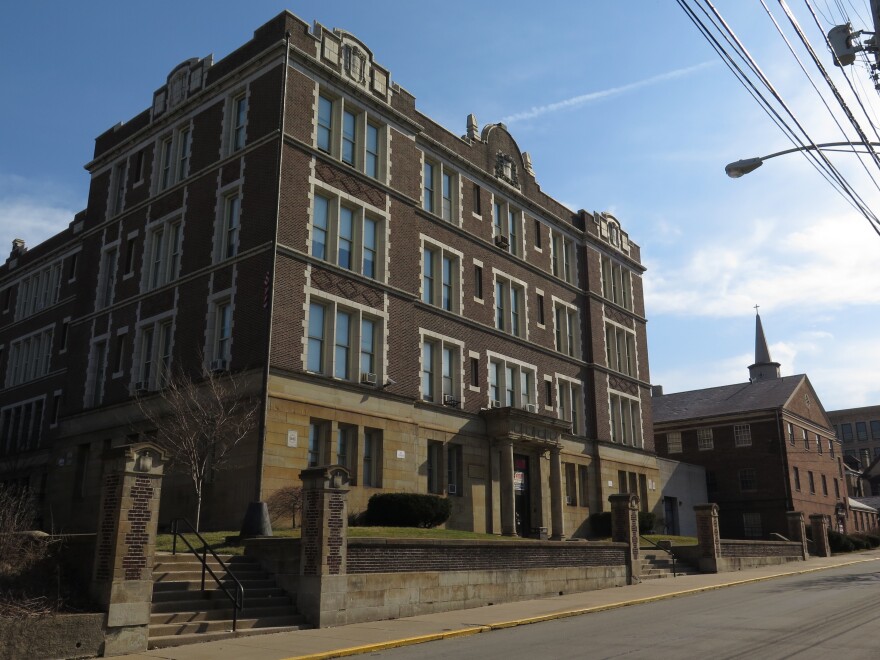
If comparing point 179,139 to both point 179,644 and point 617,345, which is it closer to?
point 179,644

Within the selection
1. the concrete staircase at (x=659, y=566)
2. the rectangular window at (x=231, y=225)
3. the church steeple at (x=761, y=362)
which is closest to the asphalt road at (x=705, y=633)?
the concrete staircase at (x=659, y=566)

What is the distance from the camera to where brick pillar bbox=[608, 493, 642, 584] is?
27302mm

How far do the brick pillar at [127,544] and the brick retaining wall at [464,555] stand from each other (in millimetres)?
4622

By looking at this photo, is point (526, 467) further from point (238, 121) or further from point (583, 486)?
point (238, 121)

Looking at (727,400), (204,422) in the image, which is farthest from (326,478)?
(727,400)

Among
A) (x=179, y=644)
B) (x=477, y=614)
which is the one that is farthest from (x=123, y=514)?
(x=477, y=614)

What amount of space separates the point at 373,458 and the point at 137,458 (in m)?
14.9

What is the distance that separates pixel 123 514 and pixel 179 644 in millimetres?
2517

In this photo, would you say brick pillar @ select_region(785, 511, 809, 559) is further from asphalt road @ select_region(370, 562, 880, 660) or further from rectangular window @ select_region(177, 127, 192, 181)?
rectangular window @ select_region(177, 127, 192, 181)

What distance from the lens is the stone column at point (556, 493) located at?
36.8 metres

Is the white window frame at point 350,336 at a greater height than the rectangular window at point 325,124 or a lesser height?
lesser

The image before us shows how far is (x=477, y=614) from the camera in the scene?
18766 millimetres

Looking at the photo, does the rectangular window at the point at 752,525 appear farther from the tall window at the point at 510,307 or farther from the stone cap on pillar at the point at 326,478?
the stone cap on pillar at the point at 326,478

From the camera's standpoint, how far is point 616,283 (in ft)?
158
